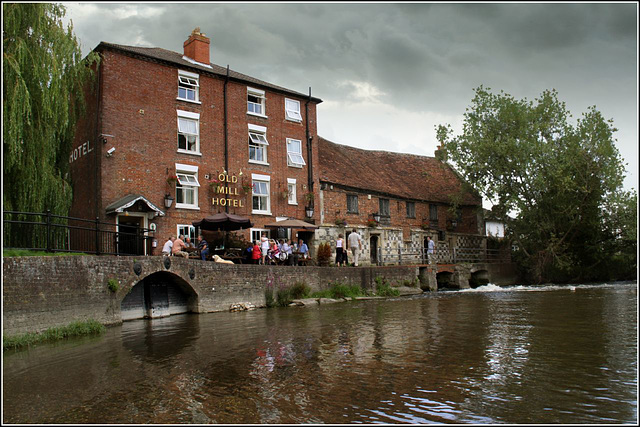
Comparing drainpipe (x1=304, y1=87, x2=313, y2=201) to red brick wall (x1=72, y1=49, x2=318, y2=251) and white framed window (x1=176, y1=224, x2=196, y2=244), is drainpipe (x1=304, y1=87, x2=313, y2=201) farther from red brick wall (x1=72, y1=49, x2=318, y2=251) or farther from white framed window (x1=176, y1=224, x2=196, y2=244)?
white framed window (x1=176, y1=224, x2=196, y2=244)

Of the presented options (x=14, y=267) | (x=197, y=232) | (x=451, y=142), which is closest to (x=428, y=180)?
(x=451, y=142)

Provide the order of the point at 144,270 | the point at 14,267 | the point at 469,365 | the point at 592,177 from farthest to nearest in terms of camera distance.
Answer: the point at 592,177
the point at 144,270
the point at 14,267
the point at 469,365

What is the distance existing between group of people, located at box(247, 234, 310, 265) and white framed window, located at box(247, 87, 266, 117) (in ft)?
23.1

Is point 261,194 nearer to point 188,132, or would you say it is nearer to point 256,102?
point 188,132

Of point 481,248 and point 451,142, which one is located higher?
point 451,142

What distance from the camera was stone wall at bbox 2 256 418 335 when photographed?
1270 centimetres

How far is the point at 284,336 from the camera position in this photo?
12781mm

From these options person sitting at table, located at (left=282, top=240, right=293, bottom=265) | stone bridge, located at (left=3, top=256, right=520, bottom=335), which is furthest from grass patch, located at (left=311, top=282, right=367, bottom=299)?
person sitting at table, located at (left=282, top=240, right=293, bottom=265)

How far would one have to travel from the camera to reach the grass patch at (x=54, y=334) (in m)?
12.0

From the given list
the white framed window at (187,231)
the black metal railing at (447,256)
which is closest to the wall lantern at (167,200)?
the white framed window at (187,231)

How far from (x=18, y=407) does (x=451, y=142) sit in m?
33.4

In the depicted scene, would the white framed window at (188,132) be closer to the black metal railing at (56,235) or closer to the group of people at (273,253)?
the black metal railing at (56,235)

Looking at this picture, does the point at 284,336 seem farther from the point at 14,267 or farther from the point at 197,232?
the point at 197,232

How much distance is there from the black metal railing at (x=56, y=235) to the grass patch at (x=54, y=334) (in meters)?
2.22
